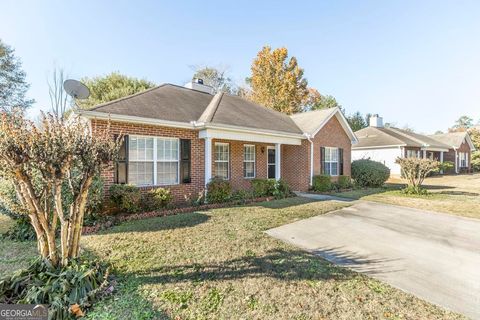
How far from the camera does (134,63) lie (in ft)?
69.1

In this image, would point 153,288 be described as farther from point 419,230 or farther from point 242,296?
point 419,230

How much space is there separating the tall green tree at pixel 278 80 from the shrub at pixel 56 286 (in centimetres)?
2869

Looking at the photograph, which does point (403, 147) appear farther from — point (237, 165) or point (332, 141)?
point (237, 165)

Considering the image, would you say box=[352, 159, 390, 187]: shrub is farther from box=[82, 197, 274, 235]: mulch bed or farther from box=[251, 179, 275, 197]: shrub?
box=[82, 197, 274, 235]: mulch bed

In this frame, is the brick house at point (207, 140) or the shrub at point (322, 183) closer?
the brick house at point (207, 140)

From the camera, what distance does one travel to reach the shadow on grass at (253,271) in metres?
3.96

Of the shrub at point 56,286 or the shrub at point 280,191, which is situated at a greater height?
the shrub at point 280,191

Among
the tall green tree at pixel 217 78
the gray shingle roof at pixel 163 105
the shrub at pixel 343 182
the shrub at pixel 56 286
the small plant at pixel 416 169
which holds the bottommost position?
the shrub at pixel 56 286

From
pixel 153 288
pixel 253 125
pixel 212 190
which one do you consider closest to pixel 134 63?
pixel 253 125

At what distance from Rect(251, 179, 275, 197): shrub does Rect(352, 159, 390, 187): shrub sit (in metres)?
8.42

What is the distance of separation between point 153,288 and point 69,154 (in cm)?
231

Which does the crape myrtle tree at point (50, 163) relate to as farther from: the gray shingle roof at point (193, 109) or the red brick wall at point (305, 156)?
the red brick wall at point (305, 156)

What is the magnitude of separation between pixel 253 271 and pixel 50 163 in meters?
3.48

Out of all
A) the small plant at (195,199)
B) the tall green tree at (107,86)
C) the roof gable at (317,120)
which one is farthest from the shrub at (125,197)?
the tall green tree at (107,86)
